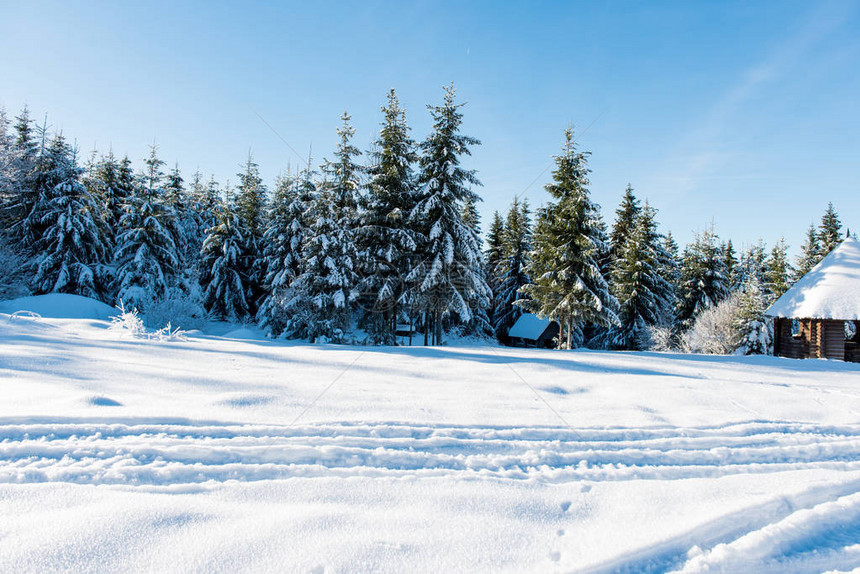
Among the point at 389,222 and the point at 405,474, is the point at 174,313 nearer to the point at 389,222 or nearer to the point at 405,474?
the point at 389,222

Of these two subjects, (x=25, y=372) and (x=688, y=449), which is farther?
(x=25, y=372)

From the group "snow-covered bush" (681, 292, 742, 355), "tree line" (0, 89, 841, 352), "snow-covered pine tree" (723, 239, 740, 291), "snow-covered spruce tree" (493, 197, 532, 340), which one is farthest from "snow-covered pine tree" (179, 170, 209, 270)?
"snow-covered pine tree" (723, 239, 740, 291)

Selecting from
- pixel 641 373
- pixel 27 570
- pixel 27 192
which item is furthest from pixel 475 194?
pixel 27 192

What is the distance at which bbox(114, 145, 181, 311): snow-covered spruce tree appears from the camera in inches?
978

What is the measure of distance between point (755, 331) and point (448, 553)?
2920 cm

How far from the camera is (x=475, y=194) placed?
65.5ft

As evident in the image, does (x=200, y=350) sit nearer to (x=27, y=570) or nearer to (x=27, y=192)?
(x=27, y=570)

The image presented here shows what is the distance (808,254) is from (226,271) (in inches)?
1969

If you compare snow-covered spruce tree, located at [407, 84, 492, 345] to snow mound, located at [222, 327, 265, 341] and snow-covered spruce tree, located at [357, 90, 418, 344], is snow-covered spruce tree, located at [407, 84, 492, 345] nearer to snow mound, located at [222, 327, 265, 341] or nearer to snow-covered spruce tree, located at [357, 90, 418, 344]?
snow-covered spruce tree, located at [357, 90, 418, 344]

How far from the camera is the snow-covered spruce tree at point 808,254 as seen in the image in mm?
34619

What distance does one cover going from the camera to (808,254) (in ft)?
117

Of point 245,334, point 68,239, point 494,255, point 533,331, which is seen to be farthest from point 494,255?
point 68,239

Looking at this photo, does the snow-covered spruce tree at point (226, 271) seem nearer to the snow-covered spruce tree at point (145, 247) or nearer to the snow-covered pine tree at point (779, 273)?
the snow-covered spruce tree at point (145, 247)

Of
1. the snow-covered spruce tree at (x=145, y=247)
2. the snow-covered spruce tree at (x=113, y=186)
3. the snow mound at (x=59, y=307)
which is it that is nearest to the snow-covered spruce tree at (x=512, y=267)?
the snow-covered spruce tree at (x=145, y=247)
